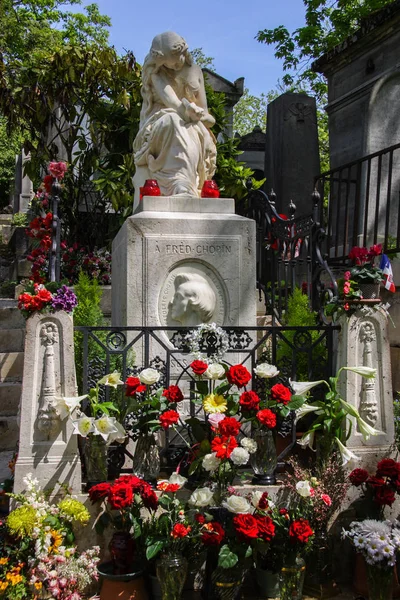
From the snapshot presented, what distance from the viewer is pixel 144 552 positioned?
354 cm

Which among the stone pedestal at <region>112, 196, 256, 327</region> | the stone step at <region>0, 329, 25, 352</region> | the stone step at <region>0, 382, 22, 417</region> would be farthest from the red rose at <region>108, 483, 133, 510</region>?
the stone step at <region>0, 329, 25, 352</region>

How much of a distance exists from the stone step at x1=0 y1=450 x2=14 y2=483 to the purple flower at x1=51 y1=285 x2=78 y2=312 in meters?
2.21

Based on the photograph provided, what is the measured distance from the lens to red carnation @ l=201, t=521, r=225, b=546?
3.31 meters

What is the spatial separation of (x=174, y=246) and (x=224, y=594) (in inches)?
117

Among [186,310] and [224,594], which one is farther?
[186,310]

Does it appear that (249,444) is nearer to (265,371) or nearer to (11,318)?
(265,371)

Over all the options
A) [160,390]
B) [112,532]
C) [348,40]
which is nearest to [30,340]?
[160,390]

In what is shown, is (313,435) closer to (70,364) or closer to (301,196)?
(70,364)

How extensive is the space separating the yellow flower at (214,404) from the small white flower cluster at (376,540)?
1.08 meters

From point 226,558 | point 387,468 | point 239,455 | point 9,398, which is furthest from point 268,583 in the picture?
point 9,398

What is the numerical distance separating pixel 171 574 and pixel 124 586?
0.30 m

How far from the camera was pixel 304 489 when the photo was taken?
3627 mm

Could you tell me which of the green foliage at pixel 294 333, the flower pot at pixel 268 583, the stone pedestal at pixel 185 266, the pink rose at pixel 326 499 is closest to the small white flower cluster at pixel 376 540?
the pink rose at pixel 326 499

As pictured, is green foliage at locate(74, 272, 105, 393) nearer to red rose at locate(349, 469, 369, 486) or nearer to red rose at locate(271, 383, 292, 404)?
red rose at locate(271, 383, 292, 404)
